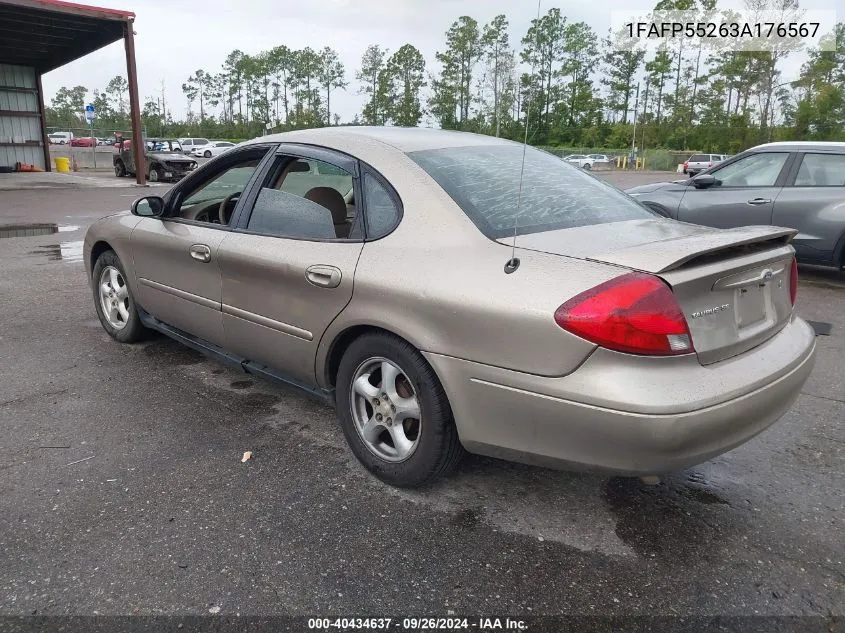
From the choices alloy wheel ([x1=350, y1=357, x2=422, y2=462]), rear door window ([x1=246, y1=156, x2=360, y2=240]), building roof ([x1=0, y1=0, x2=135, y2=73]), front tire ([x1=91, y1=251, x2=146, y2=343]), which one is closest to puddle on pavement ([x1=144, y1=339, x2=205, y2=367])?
front tire ([x1=91, y1=251, x2=146, y2=343])

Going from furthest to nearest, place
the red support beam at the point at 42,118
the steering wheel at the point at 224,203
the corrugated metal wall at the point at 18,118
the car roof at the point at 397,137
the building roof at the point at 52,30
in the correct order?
1. the red support beam at the point at 42,118
2. the corrugated metal wall at the point at 18,118
3. the building roof at the point at 52,30
4. the steering wheel at the point at 224,203
5. the car roof at the point at 397,137

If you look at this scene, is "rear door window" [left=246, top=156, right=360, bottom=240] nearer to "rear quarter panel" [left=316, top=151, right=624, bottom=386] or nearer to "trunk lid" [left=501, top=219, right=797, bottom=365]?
"rear quarter panel" [left=316, top=151, right=624, bottom=386]

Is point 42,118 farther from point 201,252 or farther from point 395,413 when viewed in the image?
point 395,413

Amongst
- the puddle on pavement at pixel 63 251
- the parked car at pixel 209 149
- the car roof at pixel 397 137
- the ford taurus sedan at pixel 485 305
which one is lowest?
the puddle on pavement at pixel 63 251

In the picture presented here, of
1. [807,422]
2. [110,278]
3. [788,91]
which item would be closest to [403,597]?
[807,422]

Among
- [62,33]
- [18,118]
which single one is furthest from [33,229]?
[18,118]

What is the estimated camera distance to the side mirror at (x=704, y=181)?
7.82m

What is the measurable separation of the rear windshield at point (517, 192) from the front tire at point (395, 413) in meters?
0.64

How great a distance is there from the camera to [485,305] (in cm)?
238

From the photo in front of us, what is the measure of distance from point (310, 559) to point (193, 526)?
1.74ft

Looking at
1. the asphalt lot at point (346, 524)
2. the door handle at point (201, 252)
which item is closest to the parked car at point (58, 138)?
the door handle at point (201, 252)

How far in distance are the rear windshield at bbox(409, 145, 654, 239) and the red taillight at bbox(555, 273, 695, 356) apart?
53 cm

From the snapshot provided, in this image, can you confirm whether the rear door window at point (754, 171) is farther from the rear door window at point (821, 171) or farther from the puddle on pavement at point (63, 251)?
the puddle on pavement at point (63, 251)

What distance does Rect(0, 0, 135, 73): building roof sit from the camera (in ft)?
62.9
